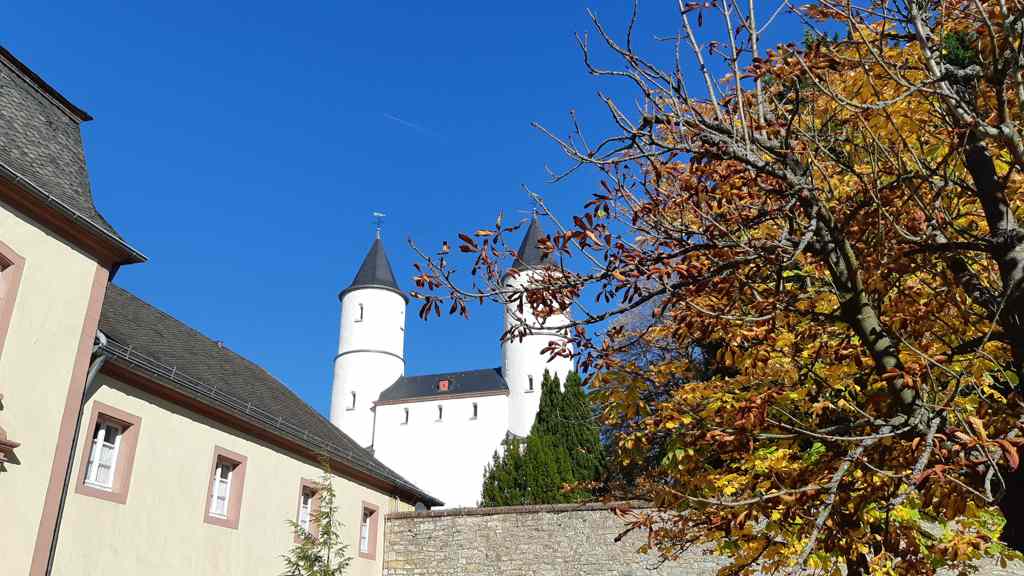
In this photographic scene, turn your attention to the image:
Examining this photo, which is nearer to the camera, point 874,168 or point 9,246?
point 874,168

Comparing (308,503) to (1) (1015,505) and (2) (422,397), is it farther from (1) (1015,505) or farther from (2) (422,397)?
(2) (422,397)

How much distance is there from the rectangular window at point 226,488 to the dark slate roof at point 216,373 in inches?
31.9

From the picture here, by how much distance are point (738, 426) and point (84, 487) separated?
30.9 ft

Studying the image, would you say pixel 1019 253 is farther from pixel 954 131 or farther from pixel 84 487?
pixel 84 487

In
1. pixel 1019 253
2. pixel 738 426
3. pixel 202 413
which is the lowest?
pixel 738 426

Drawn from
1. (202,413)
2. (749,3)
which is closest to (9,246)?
(202,413)

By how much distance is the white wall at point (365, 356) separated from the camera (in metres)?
49.3

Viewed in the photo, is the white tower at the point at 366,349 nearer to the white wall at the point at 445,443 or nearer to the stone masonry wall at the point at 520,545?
the white wall at the point at 445,443

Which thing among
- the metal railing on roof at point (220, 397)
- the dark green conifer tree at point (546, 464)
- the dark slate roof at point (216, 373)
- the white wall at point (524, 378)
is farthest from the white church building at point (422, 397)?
the metal railing on roof at point (220, 397)

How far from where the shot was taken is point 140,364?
11.2 metres

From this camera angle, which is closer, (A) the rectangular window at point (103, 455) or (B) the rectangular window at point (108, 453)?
(B) the rectangular window at point (108, 453)

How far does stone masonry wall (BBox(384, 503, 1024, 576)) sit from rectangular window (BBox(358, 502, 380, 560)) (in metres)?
0.38

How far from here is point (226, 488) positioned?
43.7ft

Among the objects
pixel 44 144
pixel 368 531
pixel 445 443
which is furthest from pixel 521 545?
pixel 445 443
